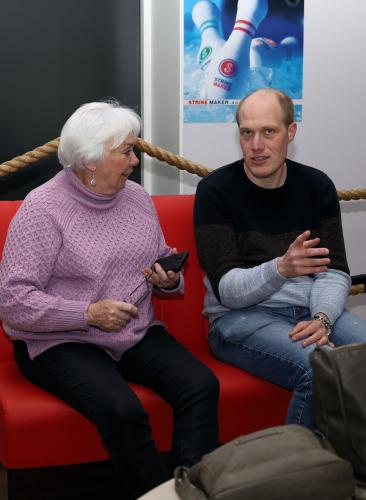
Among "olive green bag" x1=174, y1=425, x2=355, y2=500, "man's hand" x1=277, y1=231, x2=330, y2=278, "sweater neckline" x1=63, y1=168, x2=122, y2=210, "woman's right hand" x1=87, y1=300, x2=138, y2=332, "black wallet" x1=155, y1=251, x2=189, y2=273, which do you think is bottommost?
"olive green bag" x1=174, y1=425, x2=355, y2=500

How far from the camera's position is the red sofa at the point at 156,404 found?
2217 millimetres

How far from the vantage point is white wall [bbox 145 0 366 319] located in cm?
377

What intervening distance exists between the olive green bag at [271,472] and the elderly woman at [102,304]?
1.86 feet

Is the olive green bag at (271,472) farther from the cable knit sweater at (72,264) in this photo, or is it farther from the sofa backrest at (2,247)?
the sofa backrest at (2,247)

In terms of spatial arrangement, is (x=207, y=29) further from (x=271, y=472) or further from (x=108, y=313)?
(x=271, y=472)

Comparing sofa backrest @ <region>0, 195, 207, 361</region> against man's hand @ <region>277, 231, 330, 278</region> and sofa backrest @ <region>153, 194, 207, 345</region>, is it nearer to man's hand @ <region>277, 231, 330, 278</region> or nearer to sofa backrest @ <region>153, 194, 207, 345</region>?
sofa backrest @ <region>153, 194, 207, 345</region>

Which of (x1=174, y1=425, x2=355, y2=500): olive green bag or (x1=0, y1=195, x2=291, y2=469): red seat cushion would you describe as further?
(x1=0, y1=195, x2=291, y2=469): red seat cushion

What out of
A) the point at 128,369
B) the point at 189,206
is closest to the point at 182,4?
the point at 189,206

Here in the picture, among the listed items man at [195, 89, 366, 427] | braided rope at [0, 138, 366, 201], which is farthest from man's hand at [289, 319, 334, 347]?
braided rope at [0, 138, 366, 201]

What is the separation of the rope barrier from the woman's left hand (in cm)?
82

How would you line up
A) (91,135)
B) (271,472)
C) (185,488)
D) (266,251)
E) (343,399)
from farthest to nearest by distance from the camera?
(266,251), (91,135), (343,399), (185,488), (271,472)

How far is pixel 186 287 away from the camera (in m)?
2.78

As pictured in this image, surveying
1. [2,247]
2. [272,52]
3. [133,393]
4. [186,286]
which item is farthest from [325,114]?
[133,393]

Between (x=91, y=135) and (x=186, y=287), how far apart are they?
66 cm
